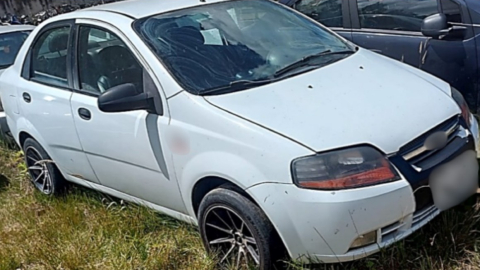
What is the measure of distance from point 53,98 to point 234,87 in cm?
165

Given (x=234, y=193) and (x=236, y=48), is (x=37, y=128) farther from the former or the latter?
(x=234, y=193)

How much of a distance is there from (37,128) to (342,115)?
268 centimetres

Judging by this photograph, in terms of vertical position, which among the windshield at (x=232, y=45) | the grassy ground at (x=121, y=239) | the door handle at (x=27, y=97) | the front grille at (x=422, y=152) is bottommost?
the grassy ground at (x=121, y=239)

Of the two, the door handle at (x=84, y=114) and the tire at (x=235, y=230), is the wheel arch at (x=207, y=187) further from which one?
the door handle at (x=84, y=114)

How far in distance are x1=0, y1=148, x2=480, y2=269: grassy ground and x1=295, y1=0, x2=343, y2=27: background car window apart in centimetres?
274

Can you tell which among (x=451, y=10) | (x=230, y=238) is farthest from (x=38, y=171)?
(x=451, y=10)

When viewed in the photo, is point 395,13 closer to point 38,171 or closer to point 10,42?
point 38,171

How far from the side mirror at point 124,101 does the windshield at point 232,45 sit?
9.4 inches

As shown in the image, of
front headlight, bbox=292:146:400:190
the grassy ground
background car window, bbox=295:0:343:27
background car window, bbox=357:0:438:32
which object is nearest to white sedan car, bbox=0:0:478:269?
front headlight, bbox=292:146:400:190

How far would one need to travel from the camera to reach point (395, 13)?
197 inches

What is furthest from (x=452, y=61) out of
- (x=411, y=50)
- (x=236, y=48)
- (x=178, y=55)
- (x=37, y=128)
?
(x=37, y=128)

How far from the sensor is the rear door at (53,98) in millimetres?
4031

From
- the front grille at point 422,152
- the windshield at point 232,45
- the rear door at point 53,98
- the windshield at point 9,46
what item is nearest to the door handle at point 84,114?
the rear door at point 53,98

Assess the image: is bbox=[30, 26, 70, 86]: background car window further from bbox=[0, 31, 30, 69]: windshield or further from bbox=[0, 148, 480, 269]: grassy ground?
bbox=[0, 31, 30, 69]: windshield
